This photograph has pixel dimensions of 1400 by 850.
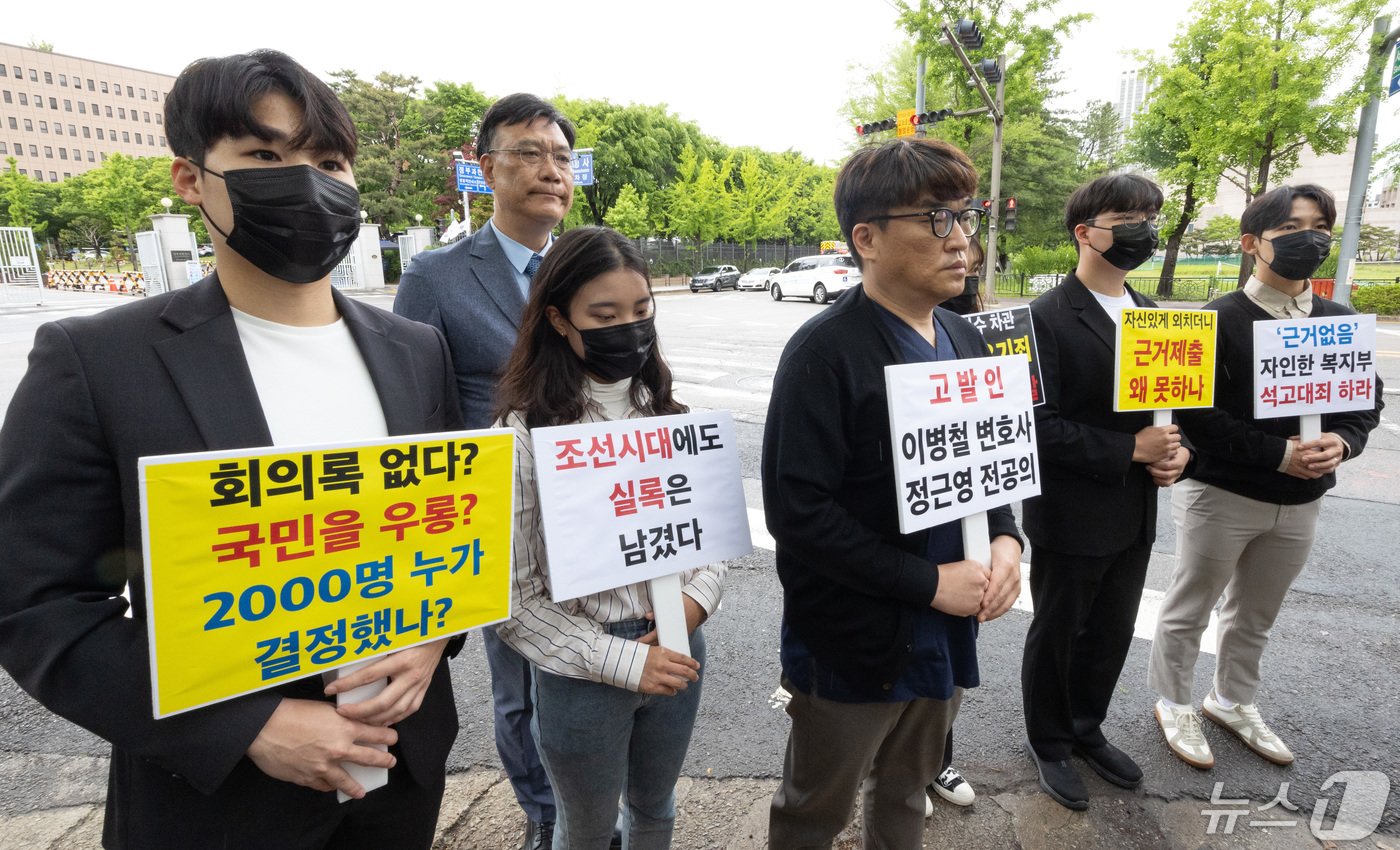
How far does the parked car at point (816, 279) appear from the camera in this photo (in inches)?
965

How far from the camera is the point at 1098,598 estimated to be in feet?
8.86

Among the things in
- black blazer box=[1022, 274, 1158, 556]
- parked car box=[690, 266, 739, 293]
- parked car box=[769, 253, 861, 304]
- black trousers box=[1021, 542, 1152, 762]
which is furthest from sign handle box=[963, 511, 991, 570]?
parked car box=[690, 266, 739, 293]

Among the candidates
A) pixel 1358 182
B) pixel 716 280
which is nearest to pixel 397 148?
pixel 716 280

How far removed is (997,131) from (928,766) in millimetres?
20099

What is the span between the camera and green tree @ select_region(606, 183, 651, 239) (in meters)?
35.2

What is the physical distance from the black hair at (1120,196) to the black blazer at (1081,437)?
30 centimetres

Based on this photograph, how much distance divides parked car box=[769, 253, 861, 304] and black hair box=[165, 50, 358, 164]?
75.2 ft

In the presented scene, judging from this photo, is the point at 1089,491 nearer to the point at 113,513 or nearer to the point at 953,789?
the point at 953,789

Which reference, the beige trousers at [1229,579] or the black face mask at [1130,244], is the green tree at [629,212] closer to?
the black face mask at [1130,244]

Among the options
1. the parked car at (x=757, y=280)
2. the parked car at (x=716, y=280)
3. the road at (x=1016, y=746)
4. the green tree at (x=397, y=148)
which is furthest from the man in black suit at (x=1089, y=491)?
the green tree at (x=397, y=148)

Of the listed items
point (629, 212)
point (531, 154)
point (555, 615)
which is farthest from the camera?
point (629, 212)

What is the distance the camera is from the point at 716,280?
113ft

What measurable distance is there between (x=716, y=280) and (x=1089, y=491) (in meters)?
32.7

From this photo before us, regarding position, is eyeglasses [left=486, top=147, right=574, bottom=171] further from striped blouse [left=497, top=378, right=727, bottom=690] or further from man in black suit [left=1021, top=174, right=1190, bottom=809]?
man in black suit [left=1021, top=174, right=1190, bottom=809]
